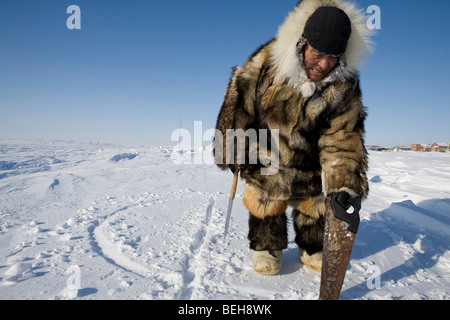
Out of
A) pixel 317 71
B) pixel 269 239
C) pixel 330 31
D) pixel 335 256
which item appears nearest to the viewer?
pixel 335 256

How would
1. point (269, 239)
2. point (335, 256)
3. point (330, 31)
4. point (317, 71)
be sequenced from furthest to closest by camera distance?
→ point (269, 239) < point (317, 71) < point (330, 31) < point (335, 256)

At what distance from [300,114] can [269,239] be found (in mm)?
905

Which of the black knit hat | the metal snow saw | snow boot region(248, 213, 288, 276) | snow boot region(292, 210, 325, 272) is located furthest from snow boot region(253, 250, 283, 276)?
the black knit hat

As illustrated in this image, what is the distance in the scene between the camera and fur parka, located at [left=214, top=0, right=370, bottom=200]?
4.97 feet

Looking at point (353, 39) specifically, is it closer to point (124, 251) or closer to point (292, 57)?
point (292, 57)

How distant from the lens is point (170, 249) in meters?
1.75

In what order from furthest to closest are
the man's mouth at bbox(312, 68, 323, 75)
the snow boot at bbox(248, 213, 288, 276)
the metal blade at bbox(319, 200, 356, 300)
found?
1. the snow boot at bbox(248, 213, 288, 276)
2. the man's mouth at bbox(312, 68, 323, 75)
3. the metal blade at bbox(319, 200, 356, 300)

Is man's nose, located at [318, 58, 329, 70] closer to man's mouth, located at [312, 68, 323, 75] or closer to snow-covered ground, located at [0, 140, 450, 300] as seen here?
man's mouth, located at [312, 68, 323, 75]

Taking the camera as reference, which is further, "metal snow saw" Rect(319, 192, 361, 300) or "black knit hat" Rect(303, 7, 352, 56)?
"black knit hat" Rect(303, 7, 352, 56)

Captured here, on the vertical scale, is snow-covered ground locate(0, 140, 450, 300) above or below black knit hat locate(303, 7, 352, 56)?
below

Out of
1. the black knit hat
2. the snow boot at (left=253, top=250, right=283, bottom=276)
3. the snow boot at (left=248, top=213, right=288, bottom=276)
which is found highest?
the black knit hat

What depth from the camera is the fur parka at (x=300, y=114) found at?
151cm

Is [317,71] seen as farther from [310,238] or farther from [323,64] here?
[310,238]

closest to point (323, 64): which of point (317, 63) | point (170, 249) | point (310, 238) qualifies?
point (317, 63)
